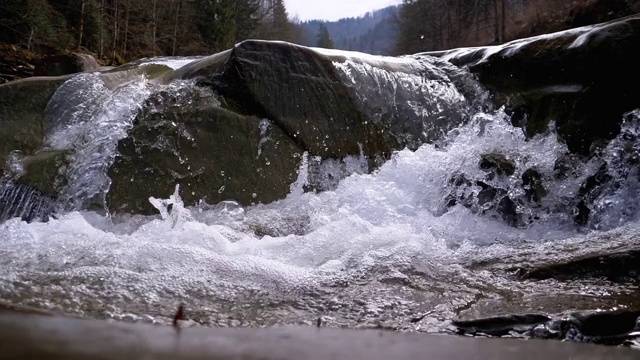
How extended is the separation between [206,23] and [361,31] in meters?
136

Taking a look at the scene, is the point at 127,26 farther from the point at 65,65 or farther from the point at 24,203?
the point at 24,203

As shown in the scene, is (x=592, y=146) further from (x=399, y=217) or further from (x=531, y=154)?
(x=399, y=217)

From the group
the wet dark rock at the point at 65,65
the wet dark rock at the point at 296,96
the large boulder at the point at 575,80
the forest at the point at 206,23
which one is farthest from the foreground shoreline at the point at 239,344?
the forest at the point at 206,23

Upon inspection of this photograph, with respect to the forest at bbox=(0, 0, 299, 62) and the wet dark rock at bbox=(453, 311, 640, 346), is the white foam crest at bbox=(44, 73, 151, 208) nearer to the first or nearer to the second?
the wet dark rock at bbox=(453, 311, 640, 346)

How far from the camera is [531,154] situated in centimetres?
509

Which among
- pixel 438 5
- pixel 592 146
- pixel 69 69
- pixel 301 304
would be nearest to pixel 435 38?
pixel 438 5

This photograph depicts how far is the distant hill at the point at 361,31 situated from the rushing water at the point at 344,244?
94369 millimetres

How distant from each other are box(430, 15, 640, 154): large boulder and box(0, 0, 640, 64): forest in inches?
365

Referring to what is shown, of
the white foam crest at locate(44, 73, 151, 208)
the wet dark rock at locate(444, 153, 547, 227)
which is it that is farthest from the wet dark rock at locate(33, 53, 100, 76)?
the wet dark rock at locate(444, 153, 547, 227)

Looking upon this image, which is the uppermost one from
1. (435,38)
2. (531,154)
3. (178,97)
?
(435,38)

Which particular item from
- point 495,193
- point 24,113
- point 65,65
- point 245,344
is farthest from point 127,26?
point 245,344

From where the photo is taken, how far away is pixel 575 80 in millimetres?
5383

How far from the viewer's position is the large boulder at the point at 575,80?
5.08 metres

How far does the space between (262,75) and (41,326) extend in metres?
4.08
